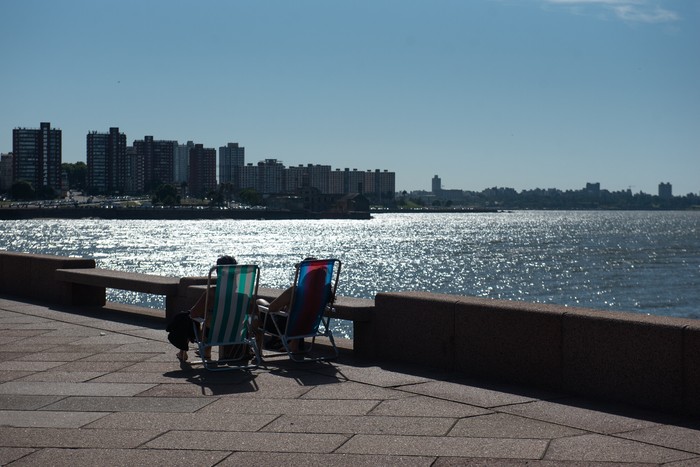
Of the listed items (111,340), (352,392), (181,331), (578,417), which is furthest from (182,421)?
(111,340)

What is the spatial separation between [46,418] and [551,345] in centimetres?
359

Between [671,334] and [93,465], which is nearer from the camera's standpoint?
[93,465]

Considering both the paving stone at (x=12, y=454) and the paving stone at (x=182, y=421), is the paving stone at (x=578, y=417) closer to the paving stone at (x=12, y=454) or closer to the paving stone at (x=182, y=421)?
the paving stone at (x=182, y=421)

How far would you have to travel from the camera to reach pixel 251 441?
224 inches

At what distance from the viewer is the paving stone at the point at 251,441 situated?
554 cm

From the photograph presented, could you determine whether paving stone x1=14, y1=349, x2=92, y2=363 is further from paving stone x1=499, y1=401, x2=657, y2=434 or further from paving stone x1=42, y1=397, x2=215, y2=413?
paving stone x1=499, y1=401, x2=657, y2=434

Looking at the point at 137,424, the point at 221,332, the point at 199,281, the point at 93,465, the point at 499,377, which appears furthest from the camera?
the point at 199,281

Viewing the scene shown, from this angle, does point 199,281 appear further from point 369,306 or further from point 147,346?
point 369,306

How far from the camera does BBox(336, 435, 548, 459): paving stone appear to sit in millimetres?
5383

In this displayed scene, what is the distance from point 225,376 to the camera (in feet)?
26.1

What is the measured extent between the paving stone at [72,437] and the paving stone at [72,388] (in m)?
1.09

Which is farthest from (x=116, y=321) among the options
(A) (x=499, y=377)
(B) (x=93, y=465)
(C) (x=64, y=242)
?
(C) (x=64, y=242)

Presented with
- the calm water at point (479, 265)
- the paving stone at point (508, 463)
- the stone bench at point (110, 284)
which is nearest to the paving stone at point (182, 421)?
the paving stone at point (508, 463)

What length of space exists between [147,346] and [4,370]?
5.24 ft
